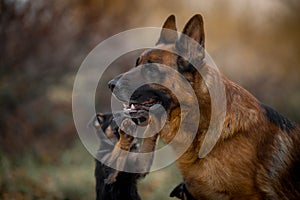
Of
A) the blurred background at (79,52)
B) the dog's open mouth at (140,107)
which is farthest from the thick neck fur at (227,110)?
the blurred background at (79,52)

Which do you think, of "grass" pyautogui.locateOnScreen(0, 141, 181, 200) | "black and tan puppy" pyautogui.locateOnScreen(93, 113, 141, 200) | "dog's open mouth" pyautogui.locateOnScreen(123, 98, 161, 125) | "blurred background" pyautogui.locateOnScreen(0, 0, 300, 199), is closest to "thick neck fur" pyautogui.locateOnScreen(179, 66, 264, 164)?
"dog's open mouth" pyautogui.locateOnScreen(123, 98, 161, 125)

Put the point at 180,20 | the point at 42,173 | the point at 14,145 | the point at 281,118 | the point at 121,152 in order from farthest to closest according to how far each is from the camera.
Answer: the point at 180,20
the point at 14,145
the point at 42,173
the point at 121,152
the point at 281,118

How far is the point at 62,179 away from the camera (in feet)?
34.8

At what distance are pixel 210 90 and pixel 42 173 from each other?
6.69 m

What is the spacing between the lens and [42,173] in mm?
11180

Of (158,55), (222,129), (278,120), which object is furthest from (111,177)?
(278,120)

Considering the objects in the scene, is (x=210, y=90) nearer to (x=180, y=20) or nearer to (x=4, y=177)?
(x=4, y=177)

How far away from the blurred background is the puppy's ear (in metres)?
6.94

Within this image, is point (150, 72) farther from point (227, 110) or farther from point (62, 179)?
point (62, 179)

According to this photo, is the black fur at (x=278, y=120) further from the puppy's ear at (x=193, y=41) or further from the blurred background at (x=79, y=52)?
the blurred background at (x=79, y=52)

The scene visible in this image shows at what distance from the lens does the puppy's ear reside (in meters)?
5.12

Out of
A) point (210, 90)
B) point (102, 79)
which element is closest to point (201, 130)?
point (210, 90)

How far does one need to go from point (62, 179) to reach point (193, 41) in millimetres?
6110

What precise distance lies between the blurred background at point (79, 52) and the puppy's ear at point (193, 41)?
694 centimetres
